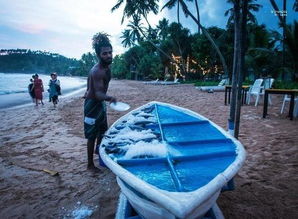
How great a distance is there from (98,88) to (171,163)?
1577 millimetres

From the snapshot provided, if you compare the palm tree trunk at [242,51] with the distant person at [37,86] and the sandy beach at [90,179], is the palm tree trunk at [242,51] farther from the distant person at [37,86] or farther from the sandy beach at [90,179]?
the distant person at [37,86]

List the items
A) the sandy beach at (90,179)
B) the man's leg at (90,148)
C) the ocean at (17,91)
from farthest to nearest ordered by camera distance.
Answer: the ocean at (17,91), the man's leg at (90,148), the sandy beach at (90,179)

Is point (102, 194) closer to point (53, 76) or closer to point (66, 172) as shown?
point (66, 172)

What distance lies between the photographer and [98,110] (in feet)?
10.8

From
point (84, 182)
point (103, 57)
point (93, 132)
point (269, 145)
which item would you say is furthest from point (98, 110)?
point (269, 145)

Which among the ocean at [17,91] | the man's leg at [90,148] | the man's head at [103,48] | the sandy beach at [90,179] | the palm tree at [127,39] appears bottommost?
the ocean at [17,91]

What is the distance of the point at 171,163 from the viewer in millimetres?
2078

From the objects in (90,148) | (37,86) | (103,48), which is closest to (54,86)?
(37,86)

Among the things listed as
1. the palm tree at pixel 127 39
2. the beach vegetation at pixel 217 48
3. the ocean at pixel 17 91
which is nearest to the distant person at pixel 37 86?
the ocean at pixel 17 91

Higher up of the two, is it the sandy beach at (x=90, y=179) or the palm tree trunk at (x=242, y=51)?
the palm tree trunk at (x=242, y=51)

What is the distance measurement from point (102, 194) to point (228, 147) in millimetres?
1591

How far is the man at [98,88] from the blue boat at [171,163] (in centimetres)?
28

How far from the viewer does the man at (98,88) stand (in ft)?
10.4

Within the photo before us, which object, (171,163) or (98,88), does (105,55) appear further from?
(171,163)
